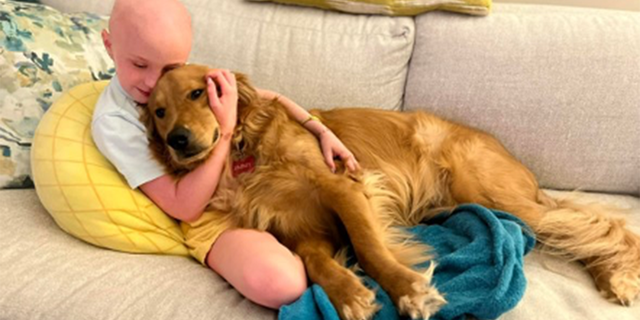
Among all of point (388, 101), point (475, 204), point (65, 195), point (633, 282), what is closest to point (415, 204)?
point (475, 204)

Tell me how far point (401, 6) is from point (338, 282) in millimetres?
1458

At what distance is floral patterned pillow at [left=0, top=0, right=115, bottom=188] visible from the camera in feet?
7.09

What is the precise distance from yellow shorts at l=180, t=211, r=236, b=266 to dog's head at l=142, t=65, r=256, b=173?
0.20 meters

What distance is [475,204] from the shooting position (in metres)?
1.94

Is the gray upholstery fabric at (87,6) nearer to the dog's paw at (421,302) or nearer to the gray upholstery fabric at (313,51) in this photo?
the gray upholstery fabric at (313,51)

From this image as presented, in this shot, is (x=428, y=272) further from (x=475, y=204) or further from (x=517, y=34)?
(x=517, y=34)

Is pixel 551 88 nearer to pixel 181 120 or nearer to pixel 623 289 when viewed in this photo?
pixel 623 289

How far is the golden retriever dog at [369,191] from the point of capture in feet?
5.48

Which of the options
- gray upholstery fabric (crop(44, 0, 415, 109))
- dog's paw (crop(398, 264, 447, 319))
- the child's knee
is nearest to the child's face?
the child's knee

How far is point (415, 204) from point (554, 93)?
31.6 inches

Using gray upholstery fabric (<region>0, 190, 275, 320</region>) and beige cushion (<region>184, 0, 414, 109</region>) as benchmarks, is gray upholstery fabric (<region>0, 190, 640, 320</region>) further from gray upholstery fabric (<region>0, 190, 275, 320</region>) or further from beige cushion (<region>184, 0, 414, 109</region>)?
beige cushion (<region>184, 0, 414, 109</region>)

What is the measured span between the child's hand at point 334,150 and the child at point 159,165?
0.06 ft

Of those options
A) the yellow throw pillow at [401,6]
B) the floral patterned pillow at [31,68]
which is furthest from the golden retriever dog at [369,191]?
the floral patterned pillow at [31,68]

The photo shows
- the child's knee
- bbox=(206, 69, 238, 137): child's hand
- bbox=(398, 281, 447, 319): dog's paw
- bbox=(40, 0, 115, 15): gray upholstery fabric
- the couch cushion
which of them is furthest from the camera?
bbox=(40, 0, 115, 15): gray upholstery fabric
